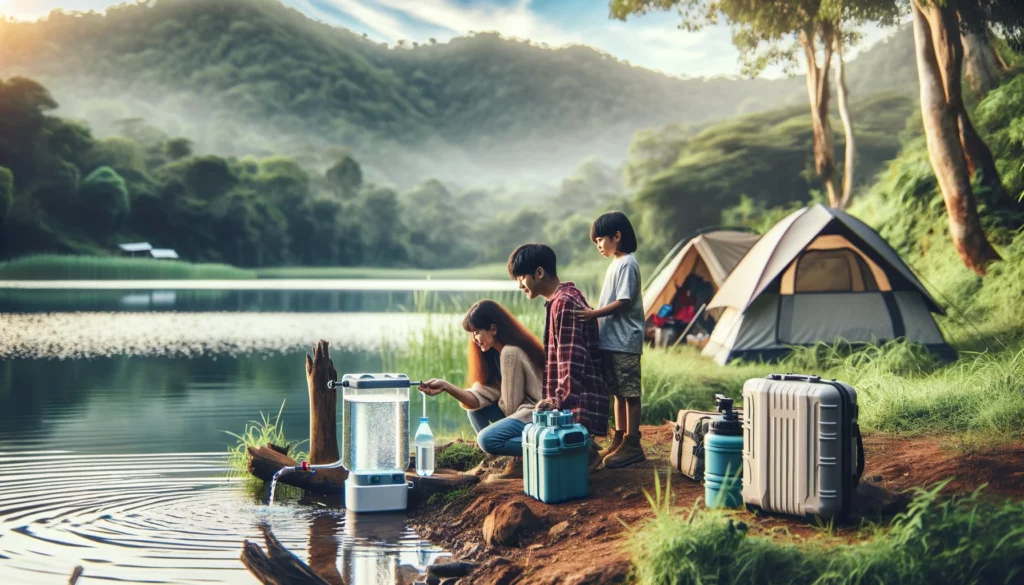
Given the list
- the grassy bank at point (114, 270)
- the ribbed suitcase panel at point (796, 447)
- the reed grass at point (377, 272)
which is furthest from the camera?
the reed grass at point (377, 272)

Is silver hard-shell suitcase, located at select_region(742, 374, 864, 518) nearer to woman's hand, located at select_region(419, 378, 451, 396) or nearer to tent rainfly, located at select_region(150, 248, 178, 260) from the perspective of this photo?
woman's hand, located at select_region(419, 378, 451, 396)

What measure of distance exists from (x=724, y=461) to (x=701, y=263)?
1106 cm

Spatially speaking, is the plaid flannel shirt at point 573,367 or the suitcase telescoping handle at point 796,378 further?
the plaid flannel shirt at point 573,367

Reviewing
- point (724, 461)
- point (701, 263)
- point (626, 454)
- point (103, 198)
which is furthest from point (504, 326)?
point (103, 198)

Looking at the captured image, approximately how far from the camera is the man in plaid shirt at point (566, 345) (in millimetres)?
6641

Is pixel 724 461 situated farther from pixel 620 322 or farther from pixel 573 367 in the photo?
pixel 620 322

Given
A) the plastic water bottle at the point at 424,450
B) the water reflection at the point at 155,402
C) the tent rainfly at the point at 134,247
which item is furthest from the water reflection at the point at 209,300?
the plastic water bottle at the point at 424,450

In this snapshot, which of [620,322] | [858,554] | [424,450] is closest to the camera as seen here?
[858,554]

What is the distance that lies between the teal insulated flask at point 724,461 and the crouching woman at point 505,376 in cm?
147

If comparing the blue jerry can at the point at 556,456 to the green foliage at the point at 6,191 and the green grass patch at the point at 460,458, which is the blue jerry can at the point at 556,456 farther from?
the green foliage at the point at 6,191

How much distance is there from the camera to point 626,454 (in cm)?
699

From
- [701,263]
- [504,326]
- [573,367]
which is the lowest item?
[573,367]

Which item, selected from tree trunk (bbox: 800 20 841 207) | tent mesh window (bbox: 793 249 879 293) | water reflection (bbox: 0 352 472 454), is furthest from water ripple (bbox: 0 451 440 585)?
tree trunk (bbox: 800 20 841 207)

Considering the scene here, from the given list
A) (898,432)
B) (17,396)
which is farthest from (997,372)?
(17,396)
